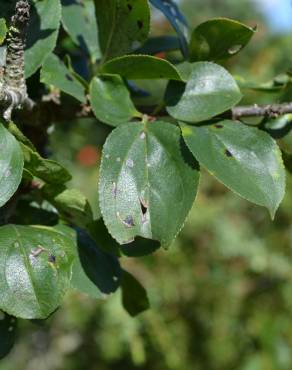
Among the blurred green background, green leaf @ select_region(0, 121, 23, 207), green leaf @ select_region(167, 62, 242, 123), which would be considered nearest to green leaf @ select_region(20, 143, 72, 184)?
green leaf @ select_region(0, 121, 23, 207)

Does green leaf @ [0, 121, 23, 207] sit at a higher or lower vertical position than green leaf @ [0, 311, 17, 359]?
higher

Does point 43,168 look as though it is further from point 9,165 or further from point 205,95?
point 205,95

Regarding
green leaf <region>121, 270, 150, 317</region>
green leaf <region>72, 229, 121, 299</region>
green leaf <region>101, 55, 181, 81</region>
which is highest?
green leaf <region>101, 55, 181, 81</region>

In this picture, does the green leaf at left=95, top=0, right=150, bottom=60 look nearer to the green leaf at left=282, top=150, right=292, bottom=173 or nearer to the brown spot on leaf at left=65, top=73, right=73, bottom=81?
the brown spot on leaf at left=65, top=73, right=73, bottom=81

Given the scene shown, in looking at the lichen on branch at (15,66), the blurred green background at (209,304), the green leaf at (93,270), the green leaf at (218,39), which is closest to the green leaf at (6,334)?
the green leaf at (93,270)

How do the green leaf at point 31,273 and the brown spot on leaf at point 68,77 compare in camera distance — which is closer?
the green leaf at point 31,273

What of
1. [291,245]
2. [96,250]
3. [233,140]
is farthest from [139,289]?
[291,245]

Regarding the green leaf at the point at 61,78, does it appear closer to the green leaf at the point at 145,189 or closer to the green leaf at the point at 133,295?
the green leaf at the point at 145,189
